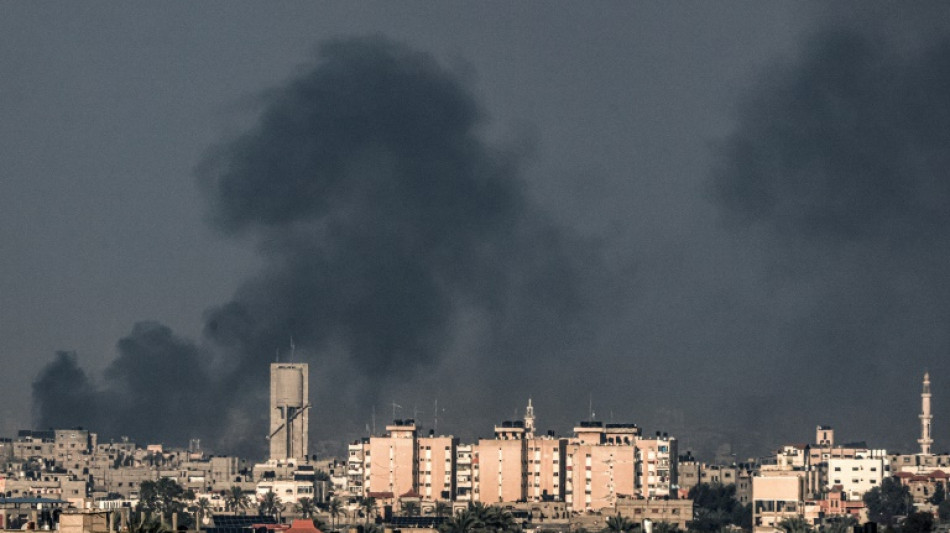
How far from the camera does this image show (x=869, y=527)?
72812 mm

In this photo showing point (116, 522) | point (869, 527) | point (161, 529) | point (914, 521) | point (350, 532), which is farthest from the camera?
point (914, 521)

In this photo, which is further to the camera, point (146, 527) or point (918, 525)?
point (918, 525)

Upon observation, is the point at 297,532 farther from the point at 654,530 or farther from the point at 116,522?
the point at 116,522

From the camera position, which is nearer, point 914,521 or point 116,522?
point 116,522

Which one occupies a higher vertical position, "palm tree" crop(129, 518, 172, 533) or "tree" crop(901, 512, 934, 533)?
"tree" crop(901, 512, 934, 533)

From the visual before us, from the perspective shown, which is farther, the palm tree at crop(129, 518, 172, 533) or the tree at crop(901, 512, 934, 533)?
the tree at crop(901, 512, 934, 533)

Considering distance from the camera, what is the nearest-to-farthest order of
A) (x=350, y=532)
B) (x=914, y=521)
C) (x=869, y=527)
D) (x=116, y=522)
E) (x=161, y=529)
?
(x=869, y=527) → (x=116, y=522) → (x=161, y=529) → (x=350, y=532) → (x=914, y=521)

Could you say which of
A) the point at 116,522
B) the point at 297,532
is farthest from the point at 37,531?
the point at 297,532

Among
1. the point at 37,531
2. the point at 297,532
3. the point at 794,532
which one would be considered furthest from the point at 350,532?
the point at 37,531

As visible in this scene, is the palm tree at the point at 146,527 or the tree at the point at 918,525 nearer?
the palm tree at the point at 146,527

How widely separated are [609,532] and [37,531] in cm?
12450

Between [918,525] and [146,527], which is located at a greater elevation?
[918,525]

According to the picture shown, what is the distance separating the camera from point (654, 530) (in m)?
195

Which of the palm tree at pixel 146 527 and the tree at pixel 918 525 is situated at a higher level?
the tree at pixel 918 525
